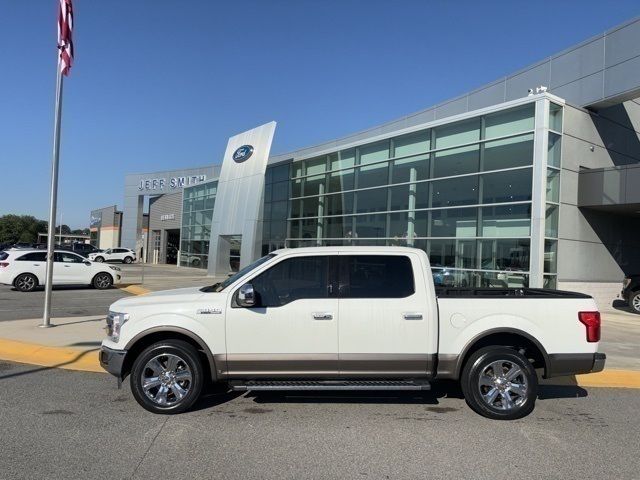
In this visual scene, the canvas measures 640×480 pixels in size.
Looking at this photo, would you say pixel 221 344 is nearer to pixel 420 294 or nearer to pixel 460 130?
pixel 420 294

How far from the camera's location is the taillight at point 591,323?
5660 millimetres

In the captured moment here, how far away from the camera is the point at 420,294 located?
5.66 m

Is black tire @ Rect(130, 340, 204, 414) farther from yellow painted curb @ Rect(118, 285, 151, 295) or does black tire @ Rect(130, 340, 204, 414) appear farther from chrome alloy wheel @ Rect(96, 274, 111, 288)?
chrome alloy wheel @ Rect(96, 274, 111, 288)

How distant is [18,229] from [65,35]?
12068 cm

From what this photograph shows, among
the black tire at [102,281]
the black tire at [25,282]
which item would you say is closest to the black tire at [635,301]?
the black tire at [102,281]

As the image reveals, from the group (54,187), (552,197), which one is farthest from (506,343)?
(552,197)

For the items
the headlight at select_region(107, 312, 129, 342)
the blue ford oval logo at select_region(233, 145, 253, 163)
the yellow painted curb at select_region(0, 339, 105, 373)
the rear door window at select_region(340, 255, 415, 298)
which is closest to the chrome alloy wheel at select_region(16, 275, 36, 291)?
the yellow painted curb at select_region(0, 339, 105, 373)

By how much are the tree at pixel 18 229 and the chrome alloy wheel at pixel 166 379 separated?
11866cm

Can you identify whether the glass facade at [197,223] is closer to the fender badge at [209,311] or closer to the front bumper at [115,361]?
the front bumper at [115,361]

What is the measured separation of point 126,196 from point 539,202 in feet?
184

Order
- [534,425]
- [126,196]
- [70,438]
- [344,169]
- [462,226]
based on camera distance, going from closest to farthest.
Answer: [70,438] < [534,425] < [462,226] < [344,169] < [126,196]

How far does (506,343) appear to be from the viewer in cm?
594

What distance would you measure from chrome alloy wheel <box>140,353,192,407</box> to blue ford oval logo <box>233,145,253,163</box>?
89.4 ft

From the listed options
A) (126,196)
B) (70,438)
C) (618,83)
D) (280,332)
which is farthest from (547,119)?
(126,196)
